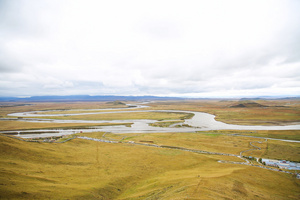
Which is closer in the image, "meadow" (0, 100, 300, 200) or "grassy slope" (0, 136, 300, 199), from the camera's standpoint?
"grassy slope" (0, 136, 300, 199)

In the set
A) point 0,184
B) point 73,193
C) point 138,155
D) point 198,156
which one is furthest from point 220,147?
point 0,184

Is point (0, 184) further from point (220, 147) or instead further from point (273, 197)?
point (220, 147)

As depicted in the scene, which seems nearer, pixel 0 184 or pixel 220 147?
pixel 0 184

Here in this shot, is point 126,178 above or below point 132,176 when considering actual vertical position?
above

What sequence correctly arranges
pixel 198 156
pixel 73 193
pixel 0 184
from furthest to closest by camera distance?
pixel 198 156, pixel 73 193, pixel 0 184

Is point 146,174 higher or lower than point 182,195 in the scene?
lower

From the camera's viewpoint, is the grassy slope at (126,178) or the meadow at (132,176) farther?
the meadow at (132,176)

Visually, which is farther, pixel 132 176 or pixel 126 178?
pixel 132 176

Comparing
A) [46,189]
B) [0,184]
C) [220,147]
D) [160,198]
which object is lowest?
[220,147]
